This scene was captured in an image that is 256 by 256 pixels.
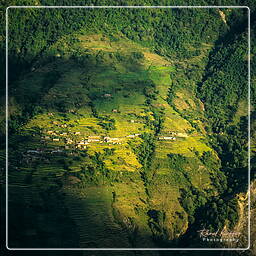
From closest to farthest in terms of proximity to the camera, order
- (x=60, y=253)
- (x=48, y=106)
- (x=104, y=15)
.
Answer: (x=60, y=253) < (x=48, y=106) < (x=104, y=15)

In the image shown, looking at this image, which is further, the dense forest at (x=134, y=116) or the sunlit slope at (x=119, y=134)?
the sunlit slope at (x=119, y=134)

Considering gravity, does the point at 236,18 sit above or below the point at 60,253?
above

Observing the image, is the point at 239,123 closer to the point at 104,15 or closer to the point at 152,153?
the point at 152,153

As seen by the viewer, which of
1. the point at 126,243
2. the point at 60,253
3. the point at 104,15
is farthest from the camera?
the point at 104,15

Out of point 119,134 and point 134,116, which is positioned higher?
point 134,116

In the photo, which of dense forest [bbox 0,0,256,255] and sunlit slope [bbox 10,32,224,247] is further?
sunlit slope [bbox 10,32,224,247]

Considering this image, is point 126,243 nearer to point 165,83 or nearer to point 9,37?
point 165,83

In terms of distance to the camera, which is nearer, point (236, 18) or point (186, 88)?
point (186, 88)

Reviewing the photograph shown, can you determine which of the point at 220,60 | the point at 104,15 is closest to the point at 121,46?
the point at 104,15
